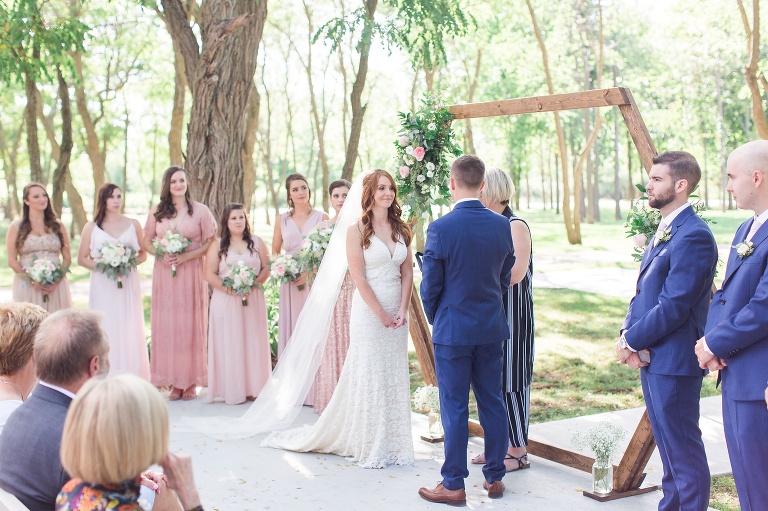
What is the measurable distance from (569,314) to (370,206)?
8.57 meters

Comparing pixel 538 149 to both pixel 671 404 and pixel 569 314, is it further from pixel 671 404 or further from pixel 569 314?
pixel 671 404

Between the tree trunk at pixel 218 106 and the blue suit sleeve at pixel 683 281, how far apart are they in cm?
652

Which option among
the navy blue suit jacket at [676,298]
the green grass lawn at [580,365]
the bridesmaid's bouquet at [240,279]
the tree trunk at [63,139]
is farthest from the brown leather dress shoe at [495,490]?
the tree trunk at [63,139]

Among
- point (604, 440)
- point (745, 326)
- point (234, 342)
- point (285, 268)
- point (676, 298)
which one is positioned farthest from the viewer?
point (234, 342)

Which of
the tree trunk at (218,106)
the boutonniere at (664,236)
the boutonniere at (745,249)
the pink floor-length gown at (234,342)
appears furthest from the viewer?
the tree trunk at (218,106)

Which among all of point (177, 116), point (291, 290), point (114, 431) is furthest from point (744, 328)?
point (177, 116)

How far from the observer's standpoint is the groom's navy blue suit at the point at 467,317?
5.24m

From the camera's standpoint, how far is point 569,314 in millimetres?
14211

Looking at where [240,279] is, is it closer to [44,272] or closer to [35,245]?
[44,272]

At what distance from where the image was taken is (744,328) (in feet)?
12.5

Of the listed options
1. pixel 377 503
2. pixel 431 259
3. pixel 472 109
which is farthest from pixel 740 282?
pixel 472 109

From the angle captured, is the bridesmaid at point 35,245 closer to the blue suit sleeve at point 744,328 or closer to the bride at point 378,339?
the bride at point 378,339

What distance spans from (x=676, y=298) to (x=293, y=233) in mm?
4885

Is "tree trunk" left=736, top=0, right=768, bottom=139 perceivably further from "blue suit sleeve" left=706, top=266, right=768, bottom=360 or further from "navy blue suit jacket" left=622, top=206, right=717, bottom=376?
"blue suit sleeve" left=706, top=266, right=768, bottom=360
